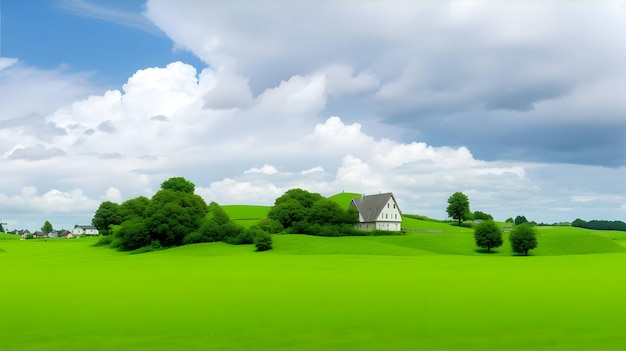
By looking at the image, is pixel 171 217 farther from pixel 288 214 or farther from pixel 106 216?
pixel 106 216

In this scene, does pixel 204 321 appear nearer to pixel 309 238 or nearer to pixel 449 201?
pixel 309 238

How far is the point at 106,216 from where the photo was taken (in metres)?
149

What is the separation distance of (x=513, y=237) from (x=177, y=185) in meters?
86.4

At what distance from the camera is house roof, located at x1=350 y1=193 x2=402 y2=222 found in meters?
124

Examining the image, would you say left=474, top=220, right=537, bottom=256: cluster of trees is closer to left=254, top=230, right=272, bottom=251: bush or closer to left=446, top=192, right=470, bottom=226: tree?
left=254, top=230, right=272, bottom=251: bush

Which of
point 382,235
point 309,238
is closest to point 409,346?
point 309,238

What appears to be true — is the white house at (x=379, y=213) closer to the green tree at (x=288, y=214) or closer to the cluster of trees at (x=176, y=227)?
the green tree at (x=288, y=214)

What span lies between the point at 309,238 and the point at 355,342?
254ft

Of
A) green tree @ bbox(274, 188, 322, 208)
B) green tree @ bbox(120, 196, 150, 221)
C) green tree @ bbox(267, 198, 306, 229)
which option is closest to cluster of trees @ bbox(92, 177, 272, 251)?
green tree @ bbox(267, 198, 306, 229)

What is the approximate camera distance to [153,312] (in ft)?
79.9

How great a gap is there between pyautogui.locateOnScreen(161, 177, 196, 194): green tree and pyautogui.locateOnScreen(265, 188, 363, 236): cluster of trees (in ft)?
103

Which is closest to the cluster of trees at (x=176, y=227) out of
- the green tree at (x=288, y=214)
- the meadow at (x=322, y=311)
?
the green tree at (x=288, y=214)

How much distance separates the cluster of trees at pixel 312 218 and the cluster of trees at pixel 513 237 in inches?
1112

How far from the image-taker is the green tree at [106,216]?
14862 centimetres
